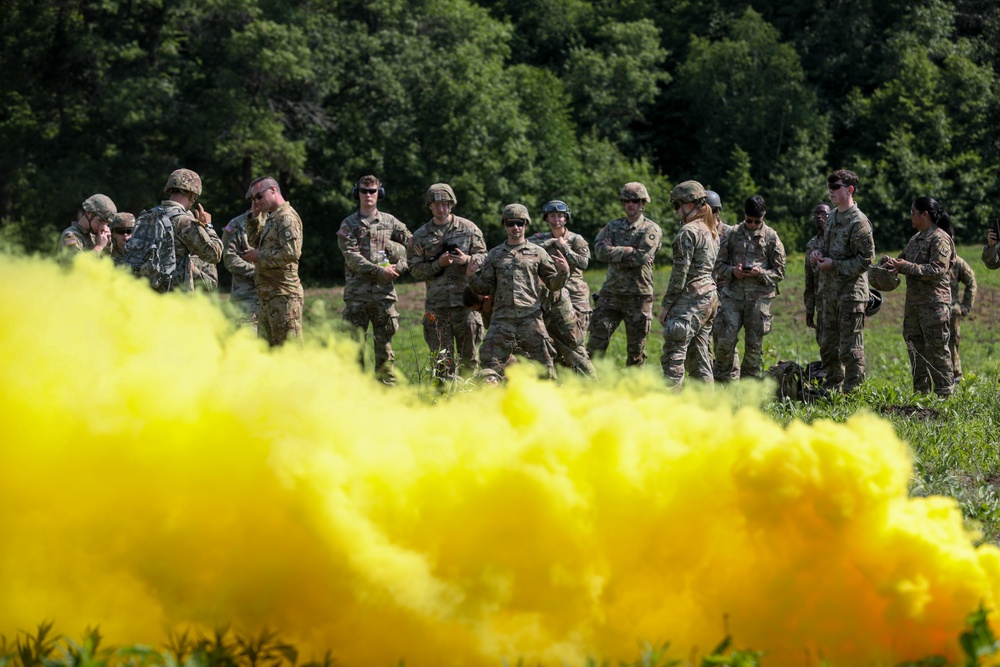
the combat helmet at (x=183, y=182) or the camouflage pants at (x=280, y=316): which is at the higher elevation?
the combat helmet at (x=183, y=182)

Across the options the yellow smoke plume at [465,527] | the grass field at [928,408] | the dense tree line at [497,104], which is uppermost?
the dense tree line at [497,104]

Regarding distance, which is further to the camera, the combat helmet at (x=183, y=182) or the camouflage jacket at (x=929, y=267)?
the camouflage jacket at (x=929, y=267)

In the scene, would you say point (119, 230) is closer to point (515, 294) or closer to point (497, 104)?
point (515, 294)

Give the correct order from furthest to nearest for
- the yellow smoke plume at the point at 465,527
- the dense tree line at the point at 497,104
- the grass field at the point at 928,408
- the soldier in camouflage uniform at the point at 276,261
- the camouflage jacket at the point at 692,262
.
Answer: the dense tree line at the point at 497,104, the soldier in camouflage uniform at the point at 276,261, the camouflage jacket at the point at 692,262, the grass field at the point at 928,408, the yellow smoke plume at the point at 465,527

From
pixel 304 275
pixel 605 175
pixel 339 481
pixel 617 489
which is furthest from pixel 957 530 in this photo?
pixel 605 175

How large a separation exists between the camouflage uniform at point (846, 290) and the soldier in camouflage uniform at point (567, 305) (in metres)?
2.42

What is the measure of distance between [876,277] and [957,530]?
6731 mm

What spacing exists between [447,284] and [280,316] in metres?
2.11

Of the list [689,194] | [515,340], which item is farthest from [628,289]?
[515,340]

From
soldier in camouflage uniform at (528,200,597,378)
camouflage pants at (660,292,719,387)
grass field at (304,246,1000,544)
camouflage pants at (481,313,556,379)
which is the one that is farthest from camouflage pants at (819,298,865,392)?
camouflage pants at (481,313,556,379)

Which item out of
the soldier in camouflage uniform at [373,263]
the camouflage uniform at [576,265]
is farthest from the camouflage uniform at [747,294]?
the soldier in camouflage uniform at [373,263]

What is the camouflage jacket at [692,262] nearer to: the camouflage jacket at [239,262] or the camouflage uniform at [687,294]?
the camouflage uniform at [687,294]

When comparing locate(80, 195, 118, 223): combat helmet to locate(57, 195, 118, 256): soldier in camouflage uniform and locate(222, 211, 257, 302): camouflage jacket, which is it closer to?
locate(57, 195, 118, 256): soldier in camouflage uniform

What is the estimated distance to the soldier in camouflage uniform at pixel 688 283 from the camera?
9914 millimetres
